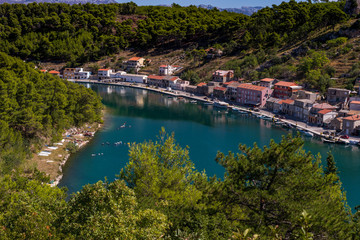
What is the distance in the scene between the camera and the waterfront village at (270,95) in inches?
1070

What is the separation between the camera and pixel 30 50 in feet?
185

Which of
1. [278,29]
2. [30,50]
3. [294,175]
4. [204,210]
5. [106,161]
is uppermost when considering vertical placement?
[278,29]

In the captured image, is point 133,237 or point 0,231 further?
point 0,231

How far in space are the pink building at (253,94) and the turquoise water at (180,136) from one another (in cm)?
309

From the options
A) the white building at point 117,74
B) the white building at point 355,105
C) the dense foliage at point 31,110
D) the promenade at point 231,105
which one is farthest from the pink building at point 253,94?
the white building at point 117,74

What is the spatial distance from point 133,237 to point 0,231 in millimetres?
2120

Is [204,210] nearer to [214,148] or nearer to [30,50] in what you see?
[214,148]

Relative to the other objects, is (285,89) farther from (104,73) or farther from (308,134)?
(104,73)

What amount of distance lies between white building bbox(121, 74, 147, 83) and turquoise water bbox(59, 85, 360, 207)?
29.8 ft

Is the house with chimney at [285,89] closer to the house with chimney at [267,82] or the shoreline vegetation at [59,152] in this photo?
the house with chimney at [267,82]

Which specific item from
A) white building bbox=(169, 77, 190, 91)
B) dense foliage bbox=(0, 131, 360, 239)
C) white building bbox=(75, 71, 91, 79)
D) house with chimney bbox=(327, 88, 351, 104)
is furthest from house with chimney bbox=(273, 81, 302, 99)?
white building bbox=(75, 71, 91, 79)

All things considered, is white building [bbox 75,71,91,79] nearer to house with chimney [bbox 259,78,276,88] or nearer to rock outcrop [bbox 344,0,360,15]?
house with chimney [bbox 259,78,276,88]

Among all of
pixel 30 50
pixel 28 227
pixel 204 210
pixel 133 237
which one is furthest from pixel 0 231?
pixel 30 50

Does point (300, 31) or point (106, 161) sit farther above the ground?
point (300, 31)
